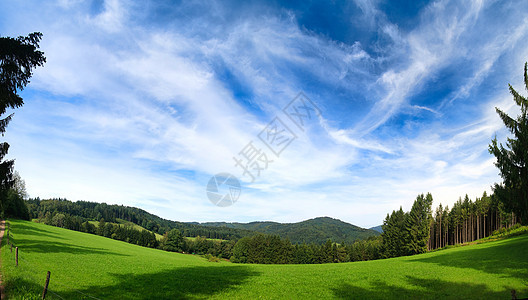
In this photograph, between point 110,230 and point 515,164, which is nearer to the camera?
point 515,164

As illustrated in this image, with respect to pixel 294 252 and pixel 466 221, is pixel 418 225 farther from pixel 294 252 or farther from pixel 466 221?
→ pixel 294 252

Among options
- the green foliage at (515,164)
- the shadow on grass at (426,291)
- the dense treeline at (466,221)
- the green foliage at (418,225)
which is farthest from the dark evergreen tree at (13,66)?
the dense treeline at (466,221)

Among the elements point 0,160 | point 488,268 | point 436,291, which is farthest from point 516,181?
point 0,160

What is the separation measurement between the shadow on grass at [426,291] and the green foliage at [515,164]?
6219 millimetres

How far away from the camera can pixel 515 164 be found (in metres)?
18.9

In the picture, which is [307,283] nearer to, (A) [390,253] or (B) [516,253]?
(B) [516,253]

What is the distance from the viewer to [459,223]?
8619 cm

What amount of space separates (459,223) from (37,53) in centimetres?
11540

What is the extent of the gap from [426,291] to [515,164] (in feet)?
40.4

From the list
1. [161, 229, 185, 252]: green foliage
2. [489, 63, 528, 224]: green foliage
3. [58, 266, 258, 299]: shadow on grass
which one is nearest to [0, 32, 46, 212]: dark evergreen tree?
[58, 266, 258, 299]: shadow on grass

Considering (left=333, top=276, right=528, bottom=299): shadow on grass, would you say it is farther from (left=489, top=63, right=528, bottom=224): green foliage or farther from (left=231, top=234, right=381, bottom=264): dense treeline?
(left=231, top=234, right=381, bottom=264): dense treeline

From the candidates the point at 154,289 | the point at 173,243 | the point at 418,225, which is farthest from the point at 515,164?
the point at 173,243

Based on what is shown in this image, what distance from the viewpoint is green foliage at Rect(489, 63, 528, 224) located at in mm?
18234

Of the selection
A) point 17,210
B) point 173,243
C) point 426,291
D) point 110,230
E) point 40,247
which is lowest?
point 173,243
